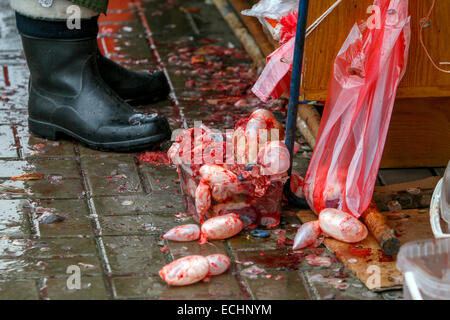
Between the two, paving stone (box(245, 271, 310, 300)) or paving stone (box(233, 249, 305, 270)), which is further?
paving stone (box(233, 249, 305, 270))

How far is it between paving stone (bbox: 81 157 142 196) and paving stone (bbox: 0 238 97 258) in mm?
355

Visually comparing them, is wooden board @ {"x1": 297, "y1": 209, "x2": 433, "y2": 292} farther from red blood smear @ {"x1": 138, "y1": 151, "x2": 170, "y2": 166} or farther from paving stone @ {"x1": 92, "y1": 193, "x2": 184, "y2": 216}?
red blood smear @ {"x1": 138, "y1": 151, "x2": 170, "y2": 166}

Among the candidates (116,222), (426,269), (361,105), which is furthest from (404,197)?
(116,222)

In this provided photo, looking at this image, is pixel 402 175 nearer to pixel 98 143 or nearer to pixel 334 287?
pixel 334 287

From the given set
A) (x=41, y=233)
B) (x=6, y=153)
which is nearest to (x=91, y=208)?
(x=41, y=233)

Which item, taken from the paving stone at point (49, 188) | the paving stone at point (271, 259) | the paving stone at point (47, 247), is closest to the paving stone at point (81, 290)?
the paving stone at point (47, 247)

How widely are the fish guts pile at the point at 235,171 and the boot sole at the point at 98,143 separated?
0.48m

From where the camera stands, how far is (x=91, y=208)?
2438mm

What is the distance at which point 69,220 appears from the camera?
2.35 m

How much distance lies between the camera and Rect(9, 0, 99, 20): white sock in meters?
2.77

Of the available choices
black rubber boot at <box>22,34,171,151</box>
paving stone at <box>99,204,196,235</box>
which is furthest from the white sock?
paving stone at <box>99,204,196,235</box>

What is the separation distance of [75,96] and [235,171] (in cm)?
100
